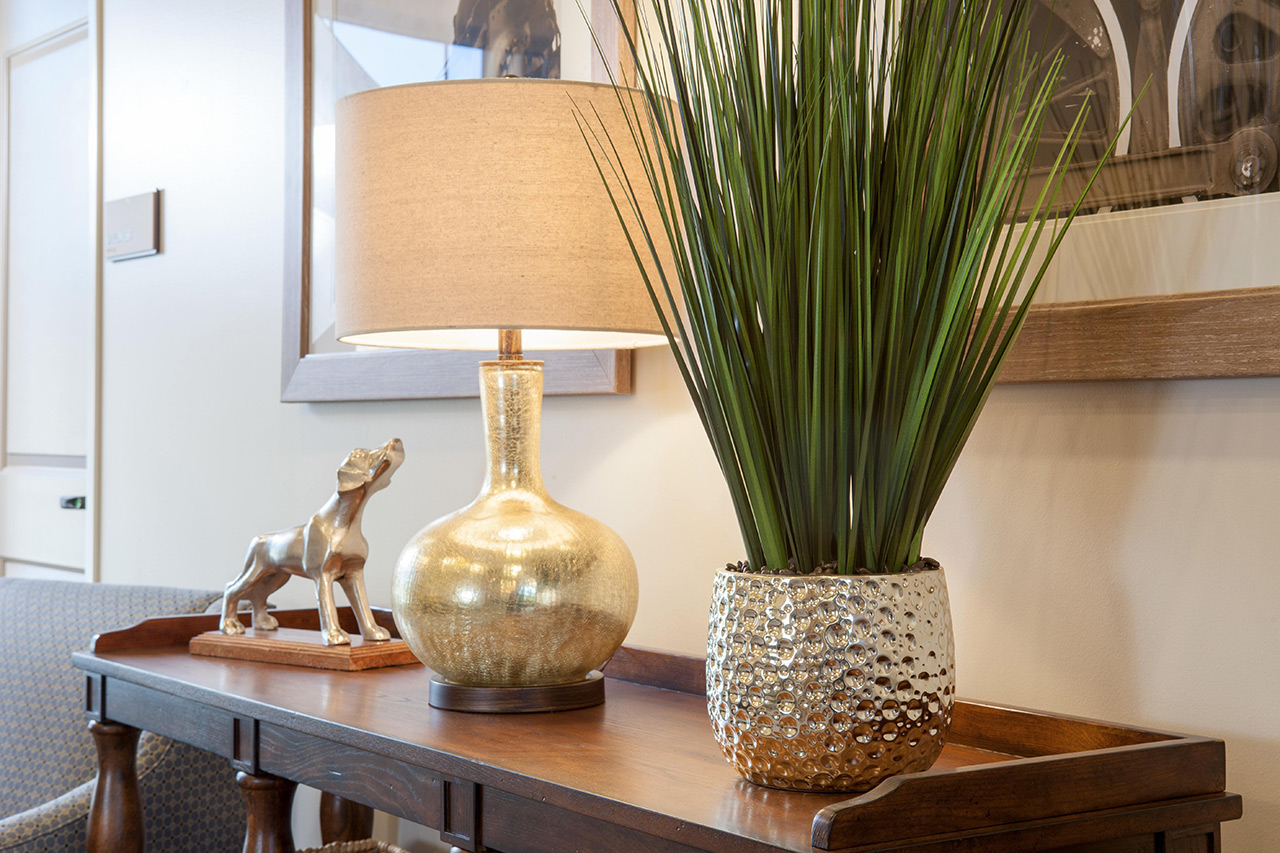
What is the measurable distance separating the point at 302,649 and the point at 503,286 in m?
0.54

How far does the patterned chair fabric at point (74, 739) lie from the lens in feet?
5.53

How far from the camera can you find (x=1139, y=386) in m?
1.00

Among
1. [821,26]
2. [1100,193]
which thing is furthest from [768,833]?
[1100,193]

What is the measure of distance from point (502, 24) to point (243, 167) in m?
0.74

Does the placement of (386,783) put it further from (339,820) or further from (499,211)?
(339,820)

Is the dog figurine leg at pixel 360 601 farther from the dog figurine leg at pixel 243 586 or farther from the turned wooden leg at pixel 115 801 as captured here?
the turned wooden leg at pixel 115 801

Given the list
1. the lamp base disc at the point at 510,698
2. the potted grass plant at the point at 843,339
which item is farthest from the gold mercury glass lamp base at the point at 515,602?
the potted grass plant at the point at 843,339

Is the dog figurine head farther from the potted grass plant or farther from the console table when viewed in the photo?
the potted grass plant

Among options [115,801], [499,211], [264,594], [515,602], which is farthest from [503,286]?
[115,801]

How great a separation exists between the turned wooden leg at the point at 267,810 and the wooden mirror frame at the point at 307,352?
0.61 metres

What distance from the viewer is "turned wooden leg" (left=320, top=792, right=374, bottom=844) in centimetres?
180

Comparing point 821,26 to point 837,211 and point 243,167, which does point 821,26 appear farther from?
point 243,167

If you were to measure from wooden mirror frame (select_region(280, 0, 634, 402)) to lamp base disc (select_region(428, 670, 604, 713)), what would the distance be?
600 millimetres

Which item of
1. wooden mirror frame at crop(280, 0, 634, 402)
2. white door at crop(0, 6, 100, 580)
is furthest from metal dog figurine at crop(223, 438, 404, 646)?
white door at crop(0, 6, 100, 580)
